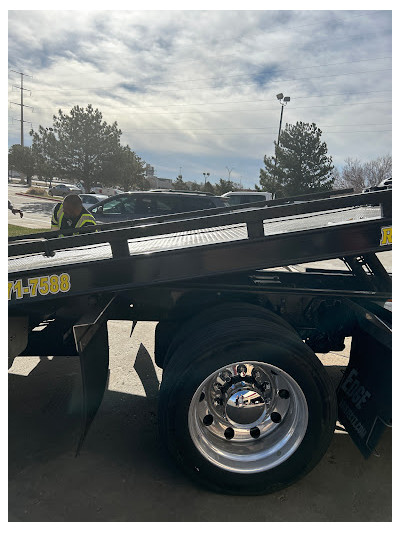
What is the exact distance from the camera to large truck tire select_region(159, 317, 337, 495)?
81.8 inches

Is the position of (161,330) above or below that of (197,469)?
above

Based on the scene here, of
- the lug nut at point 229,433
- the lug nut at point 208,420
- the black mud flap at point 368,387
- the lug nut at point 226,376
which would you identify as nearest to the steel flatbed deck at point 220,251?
the black mud flap at point 368,387

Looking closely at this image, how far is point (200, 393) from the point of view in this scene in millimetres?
2197

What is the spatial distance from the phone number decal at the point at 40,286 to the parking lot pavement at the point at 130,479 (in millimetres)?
1167

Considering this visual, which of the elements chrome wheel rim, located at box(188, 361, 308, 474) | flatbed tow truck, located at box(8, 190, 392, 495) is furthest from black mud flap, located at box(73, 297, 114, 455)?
chrome wheel rim, located at box(188, 361, 308, 474)

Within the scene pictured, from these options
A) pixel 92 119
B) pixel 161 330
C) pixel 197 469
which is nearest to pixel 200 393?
pixel 197 469

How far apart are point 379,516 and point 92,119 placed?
1685 inches

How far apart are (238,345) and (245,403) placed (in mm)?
530

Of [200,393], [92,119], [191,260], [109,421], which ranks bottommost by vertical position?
[109,421]

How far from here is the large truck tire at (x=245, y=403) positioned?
2.08m

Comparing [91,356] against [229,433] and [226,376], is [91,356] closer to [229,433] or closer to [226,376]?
[226,376]

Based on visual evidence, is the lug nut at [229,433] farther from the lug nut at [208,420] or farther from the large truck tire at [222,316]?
the large truck tire at [222,316]

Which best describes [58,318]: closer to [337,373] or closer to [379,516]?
[379,516]

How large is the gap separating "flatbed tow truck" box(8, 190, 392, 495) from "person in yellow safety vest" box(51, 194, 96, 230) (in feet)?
7.18
